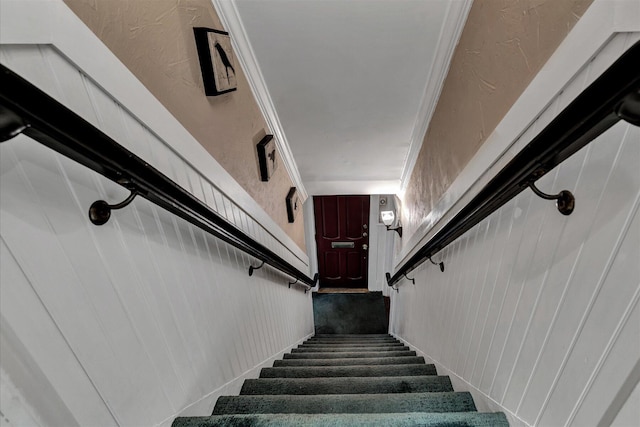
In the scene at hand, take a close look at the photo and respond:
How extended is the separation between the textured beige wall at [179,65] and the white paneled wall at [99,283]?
159 millimetres

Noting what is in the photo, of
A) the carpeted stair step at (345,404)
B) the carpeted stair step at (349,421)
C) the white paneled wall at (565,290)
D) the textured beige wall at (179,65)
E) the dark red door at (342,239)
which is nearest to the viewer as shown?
the white paneled wall at (565,290)

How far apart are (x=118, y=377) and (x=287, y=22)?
4.79ft

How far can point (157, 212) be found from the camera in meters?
0.85

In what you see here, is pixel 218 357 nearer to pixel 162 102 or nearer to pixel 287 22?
pixel 162 102

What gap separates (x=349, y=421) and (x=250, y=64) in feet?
5.40

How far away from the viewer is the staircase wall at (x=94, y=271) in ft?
1.60

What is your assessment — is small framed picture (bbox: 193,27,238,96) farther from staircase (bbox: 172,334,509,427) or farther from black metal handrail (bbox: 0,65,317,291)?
staircase (bbox: 172,334,509,427)

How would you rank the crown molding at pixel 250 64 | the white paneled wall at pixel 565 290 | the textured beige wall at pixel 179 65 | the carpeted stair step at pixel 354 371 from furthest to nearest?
the carpeted stair step at pixel 354 371, the crown molding at pixel 250 64, the textured beige wall at pixel 179 65, the white paneled wall at pixel 565 290

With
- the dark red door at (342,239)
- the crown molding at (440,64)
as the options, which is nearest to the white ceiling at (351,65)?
the crown molding at (440,64)

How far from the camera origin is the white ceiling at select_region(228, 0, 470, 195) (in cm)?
135

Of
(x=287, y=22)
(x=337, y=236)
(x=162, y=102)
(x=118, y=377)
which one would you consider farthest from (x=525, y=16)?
(x=337, y=236)

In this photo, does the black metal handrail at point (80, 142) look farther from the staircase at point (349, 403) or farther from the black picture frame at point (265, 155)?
the black picture frame at point (265, 155)

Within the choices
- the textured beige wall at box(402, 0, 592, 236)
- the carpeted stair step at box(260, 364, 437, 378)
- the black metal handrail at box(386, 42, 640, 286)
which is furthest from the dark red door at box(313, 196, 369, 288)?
the black metal handrail at box(386, 42, 640, 286)

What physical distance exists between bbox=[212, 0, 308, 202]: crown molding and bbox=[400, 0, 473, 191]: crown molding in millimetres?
938
